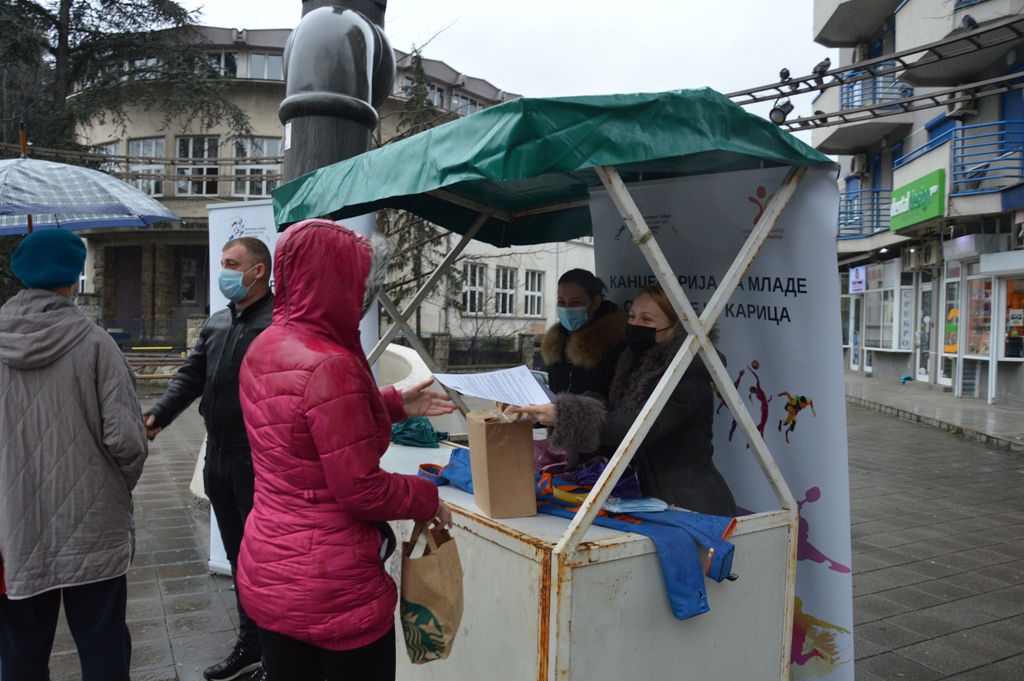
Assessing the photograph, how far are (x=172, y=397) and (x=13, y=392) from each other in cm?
99

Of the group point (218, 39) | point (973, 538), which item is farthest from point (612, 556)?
point (218, 39)

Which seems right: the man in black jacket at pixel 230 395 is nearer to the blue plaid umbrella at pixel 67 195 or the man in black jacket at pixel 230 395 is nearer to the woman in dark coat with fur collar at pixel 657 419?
the woman in dark coat with fur collar at pixel 657 419

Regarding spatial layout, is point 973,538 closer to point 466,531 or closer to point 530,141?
point 466,531

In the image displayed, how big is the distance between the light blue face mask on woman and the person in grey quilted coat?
6.34 ft

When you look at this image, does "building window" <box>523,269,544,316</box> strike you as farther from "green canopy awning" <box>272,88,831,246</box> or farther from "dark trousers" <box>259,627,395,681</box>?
"dark trousers" <box>259,627,395,681</box>

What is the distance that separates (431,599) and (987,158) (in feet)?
60.7

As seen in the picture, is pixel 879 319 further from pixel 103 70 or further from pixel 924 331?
pixel 103 70

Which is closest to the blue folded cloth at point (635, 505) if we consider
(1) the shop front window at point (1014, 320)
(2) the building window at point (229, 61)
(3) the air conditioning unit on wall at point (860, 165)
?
(1) the shop front window at point (1014, 320)

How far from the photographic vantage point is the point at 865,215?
24891 mm

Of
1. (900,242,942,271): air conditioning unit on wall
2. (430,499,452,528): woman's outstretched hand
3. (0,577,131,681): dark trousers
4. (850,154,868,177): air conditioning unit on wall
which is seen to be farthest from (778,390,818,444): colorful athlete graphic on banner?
(850,154,868,177): air conditioning unit on wall

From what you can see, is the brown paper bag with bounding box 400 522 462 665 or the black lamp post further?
the black lamp post

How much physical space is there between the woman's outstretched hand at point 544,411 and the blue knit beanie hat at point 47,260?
63.0 inches

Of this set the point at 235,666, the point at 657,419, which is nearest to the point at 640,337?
the point at 657,419

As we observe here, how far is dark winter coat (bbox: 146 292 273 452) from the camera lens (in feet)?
11.2
